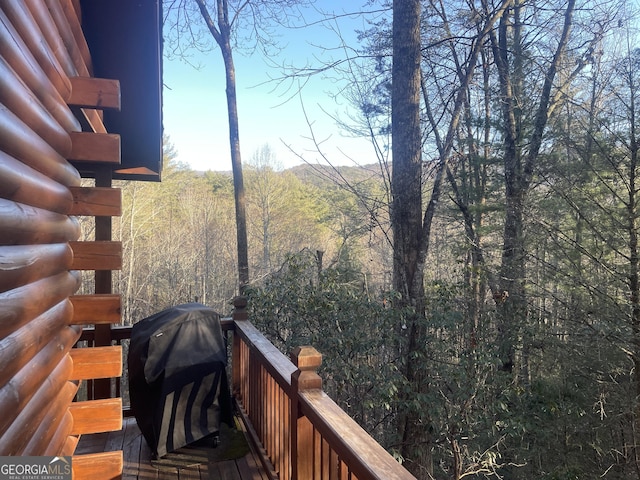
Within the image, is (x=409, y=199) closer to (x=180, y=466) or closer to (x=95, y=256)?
(x=180, y=466)

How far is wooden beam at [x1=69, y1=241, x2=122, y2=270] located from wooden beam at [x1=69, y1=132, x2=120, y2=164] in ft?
1.31

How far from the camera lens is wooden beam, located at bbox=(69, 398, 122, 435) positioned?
206 centimetres

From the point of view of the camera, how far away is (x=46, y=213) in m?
1.58

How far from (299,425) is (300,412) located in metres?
0.07

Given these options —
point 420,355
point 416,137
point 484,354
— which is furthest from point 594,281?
point 416,137

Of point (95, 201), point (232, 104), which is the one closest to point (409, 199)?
point (95, 201)

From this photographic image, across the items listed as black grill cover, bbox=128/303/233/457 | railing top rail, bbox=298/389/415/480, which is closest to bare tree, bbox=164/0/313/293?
black grill cover, bbox=128/303/233/457

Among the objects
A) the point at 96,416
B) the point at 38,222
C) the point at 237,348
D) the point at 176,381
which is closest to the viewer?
the point at 38,222

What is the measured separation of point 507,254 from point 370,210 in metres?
3.97

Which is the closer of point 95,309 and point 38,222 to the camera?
point 38,222

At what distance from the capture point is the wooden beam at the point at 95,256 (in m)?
2.02

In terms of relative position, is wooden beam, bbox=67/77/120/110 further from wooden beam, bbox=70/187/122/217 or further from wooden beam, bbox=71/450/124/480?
wooden beam, bbox=71/450/124/480

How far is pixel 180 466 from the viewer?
3.04 metres

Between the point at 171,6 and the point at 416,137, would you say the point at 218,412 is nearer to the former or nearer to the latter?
the point at 416,137
